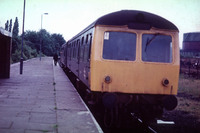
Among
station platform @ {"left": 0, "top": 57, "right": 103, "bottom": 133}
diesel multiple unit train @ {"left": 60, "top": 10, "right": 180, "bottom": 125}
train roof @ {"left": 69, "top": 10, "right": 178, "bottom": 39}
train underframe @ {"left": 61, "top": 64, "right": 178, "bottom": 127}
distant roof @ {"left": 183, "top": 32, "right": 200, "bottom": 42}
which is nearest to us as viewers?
station platform @ {"left": 0, "top": 57, "right": 103, "bottom": 133}

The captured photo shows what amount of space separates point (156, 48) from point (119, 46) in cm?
96

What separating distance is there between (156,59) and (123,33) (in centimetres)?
108

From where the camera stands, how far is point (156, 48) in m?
7.03

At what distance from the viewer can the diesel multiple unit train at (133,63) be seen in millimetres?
6871

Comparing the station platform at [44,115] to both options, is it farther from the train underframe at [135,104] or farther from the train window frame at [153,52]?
the train window frame at [153,52]

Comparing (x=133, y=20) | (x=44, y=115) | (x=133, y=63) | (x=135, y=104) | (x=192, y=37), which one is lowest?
(x=44, y=115)

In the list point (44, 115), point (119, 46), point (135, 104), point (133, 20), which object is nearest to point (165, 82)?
point (135, 104)

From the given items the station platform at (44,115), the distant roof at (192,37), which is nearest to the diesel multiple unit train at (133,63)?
the station platform at (44,115)

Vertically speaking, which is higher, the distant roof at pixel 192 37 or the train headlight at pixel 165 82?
the distant roof at pixel 192 37

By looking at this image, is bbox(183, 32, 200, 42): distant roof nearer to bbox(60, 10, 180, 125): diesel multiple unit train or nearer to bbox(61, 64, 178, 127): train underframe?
bbox(60, 10, 180, 125): diesel multiple unit train

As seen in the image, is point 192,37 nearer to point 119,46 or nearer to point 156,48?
point 156,48

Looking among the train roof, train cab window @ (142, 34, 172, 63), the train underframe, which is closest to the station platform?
the train underframe

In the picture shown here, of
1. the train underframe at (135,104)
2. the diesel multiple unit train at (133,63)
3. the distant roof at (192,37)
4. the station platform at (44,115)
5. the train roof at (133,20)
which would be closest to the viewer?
the station platform at (44,115)

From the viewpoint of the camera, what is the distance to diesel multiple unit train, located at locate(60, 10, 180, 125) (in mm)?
6871
